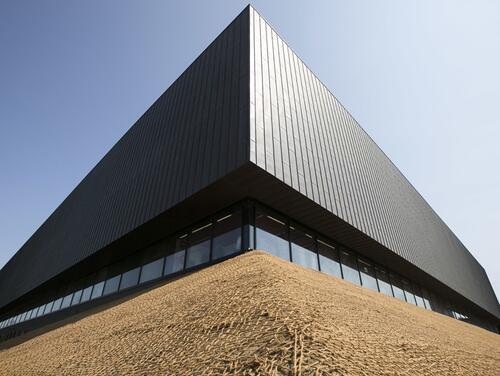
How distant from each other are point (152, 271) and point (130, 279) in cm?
191

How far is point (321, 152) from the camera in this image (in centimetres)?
1176

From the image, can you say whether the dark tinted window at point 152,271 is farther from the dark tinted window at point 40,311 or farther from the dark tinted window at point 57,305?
the dark tinted window at point 40,311

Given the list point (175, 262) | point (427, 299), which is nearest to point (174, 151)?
point (175, 262)

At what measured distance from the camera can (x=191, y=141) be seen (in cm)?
1086

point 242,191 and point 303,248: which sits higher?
point 242,191

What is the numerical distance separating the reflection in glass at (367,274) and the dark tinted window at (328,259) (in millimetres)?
2061

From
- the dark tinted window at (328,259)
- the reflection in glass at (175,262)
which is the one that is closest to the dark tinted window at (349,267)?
the dark tinted window at (328,259)

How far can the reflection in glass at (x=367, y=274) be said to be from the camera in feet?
44.0

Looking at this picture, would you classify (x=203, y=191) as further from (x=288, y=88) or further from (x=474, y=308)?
(x=474, y=308)

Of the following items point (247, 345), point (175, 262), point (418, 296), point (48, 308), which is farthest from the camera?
point (48, 308)

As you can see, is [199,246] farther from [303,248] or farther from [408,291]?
[408,291]

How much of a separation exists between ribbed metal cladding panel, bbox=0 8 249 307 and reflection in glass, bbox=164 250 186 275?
1.74m

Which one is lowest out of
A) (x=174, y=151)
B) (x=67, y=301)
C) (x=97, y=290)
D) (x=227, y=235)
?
(x=227, y=235)

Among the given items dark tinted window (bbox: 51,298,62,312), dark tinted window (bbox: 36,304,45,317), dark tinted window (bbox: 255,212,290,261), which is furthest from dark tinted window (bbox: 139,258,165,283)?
dark tinted window (bbox: 36,304,45,317)
